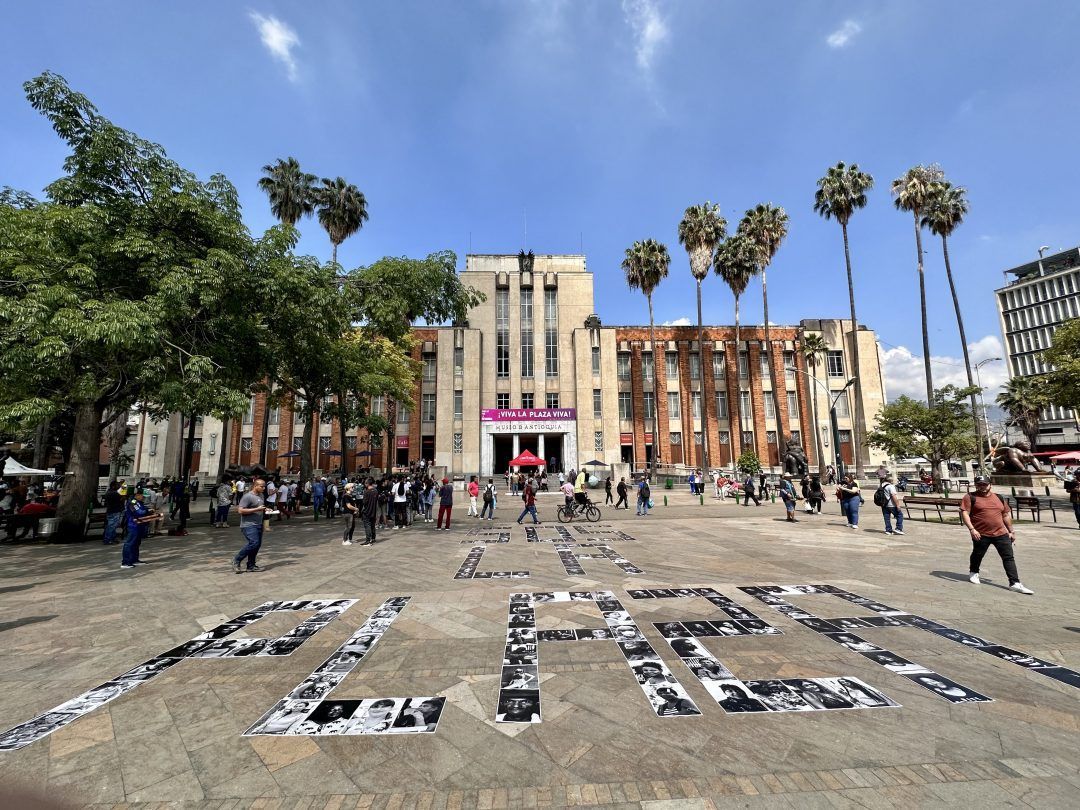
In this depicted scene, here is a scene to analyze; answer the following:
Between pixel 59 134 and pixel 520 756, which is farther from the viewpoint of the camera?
pixel 59 134

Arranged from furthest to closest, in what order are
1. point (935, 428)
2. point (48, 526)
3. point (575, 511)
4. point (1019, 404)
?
point (1019, 404) → point (935, 428) → point (575, 511) → point (48, 526)

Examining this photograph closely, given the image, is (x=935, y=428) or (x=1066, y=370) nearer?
(x=1066, y=370)

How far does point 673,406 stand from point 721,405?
191 inches

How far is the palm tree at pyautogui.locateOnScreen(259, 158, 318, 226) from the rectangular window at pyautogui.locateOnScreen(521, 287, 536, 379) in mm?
19026

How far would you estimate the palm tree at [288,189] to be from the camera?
99.9 feet

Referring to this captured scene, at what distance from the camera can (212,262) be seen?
10664mm

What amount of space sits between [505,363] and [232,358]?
2982 cm

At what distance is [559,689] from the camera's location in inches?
159

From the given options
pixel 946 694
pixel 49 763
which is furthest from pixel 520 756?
pixel 946 694

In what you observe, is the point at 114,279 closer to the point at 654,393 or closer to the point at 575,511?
the point at 575,511

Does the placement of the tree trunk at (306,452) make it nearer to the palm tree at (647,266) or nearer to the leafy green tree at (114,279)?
the leafy green tree at (114,279)

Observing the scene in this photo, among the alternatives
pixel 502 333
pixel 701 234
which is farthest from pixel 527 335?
pixel 701 234

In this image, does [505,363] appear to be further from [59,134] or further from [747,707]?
[747,707]

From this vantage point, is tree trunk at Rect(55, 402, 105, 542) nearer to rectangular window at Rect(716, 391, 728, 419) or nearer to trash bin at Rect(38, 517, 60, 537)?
trash bin at Rect(38, 517, 60, 537)
